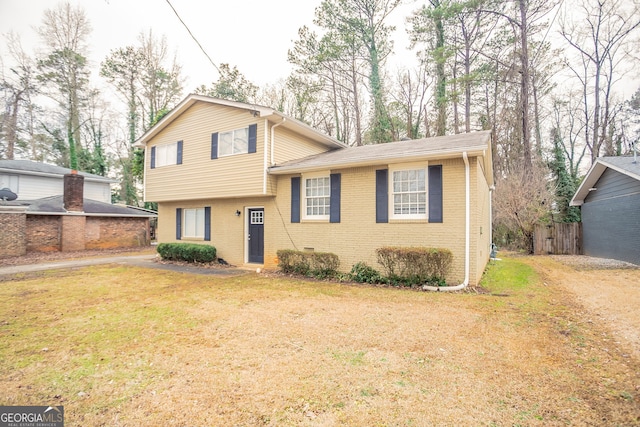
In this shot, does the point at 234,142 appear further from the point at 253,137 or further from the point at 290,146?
the point at 290,146

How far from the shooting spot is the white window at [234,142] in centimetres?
1120

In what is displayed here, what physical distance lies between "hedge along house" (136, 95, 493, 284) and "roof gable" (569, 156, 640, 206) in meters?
5.06

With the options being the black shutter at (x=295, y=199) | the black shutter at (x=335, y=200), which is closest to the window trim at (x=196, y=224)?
the black shutter at (x=295, y=199)

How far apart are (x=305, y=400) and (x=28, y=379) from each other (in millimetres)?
2995

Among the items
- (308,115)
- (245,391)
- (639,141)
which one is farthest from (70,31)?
(639,141)

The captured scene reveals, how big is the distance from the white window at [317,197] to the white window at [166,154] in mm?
6736

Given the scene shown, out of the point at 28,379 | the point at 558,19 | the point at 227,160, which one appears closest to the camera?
the point at 28,379

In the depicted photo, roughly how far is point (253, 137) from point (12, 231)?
12626 mm

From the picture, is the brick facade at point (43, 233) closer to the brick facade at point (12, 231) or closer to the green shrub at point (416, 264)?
the brick facade at point (12, 231)

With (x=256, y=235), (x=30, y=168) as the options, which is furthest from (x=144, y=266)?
(x=30, y=168)

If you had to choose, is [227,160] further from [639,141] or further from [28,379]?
[639,141]

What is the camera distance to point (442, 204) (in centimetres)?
796

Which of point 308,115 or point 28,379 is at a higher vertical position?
point 308,115

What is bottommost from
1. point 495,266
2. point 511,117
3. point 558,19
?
point 495,266
